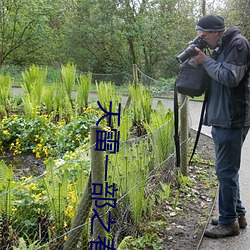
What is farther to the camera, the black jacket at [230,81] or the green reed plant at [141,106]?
the green reed plant at [141,106]

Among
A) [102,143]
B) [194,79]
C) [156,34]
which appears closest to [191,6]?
[156,34]

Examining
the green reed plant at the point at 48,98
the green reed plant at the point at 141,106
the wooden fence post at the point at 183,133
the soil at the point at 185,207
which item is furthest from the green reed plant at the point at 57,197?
the green reed plant at the point at 48,98

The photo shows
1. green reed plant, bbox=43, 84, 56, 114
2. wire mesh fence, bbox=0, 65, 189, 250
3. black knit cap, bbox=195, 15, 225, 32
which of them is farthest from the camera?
green reed plant, bbox=43, 84, 56, 114

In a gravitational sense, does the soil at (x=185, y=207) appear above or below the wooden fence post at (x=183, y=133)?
below

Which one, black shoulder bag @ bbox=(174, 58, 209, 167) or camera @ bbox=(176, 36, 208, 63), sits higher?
camera @ bbox=(176, 36, 208, 63)

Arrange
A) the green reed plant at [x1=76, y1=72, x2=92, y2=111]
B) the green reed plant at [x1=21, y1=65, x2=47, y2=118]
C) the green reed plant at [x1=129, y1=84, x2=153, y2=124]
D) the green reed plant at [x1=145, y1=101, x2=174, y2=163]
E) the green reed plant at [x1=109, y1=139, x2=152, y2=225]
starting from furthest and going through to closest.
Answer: the green reed plant at [x1=76, y1=72, x2=92, y2=111]
the green reed plant at [x1=21, y1=65, x2=47, y2=118]
the green reed plant at [x1=129, y1=84, x2=153, y2=124]
the green reed plant at [x1=145, y1=101, x2=174, y2=163]
the green reed plant at [x1=109, y1=139, x2=152, y2=225]

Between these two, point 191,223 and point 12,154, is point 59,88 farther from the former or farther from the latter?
point 191,223

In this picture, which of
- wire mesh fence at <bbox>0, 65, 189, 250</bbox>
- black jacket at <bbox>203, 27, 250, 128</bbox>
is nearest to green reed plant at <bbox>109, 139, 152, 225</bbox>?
Answer: wire mesh fence at <bbox>0, 65, 189, 250</bbox>

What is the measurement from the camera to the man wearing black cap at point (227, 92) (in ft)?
9.65

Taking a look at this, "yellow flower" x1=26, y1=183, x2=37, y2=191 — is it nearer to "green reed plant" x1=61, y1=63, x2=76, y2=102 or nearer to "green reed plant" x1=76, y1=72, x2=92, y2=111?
"green reed plant" x1=76, y1=72, x2=92, y2=111

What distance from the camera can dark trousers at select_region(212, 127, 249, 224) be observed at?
313cm

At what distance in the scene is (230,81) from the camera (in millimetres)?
2904

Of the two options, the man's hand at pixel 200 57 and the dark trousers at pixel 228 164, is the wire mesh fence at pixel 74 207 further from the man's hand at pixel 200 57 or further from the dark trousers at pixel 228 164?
the man's hand at pixel 200 57

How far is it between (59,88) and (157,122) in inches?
129
